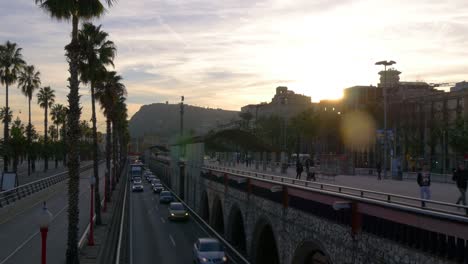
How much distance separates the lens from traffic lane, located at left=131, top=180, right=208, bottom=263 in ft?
100

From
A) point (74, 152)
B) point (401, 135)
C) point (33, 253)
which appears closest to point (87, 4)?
point (74, 152)

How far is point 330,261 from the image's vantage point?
16.4m

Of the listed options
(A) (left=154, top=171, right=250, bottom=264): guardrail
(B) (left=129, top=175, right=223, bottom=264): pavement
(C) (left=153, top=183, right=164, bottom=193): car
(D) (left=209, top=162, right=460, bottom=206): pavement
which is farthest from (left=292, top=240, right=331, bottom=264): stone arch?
(C) (left=153, top=183, right=164, bottom=193): car

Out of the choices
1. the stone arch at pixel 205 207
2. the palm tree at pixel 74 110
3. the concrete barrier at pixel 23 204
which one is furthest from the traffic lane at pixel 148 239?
the concrete barrier at pixel 23 204

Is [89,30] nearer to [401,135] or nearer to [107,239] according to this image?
[107,239]

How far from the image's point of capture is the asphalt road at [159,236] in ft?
99.2

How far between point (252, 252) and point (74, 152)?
1199cm

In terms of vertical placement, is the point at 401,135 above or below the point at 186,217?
above

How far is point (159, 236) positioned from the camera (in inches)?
1502

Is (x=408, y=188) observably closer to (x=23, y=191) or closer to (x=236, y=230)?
(x=236, y=230)

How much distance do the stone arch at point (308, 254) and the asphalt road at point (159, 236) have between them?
1118 cm

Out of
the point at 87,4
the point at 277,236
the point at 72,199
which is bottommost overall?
the point at 277,236

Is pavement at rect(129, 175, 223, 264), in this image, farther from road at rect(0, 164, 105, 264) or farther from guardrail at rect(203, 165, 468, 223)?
guardrail at rect(203, 165, 468, 223)

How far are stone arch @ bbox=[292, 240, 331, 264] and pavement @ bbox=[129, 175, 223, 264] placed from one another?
11.1 meters
